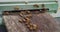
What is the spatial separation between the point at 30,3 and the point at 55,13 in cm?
55

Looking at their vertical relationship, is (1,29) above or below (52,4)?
below

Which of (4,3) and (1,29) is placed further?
(4,3)

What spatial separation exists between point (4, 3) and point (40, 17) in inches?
33.7

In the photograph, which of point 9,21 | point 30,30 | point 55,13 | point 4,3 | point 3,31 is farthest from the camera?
point 55,13

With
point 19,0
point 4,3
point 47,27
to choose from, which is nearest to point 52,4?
point 19,0

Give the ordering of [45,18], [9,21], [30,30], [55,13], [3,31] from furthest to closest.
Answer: [55,13] < [3,31] < [45,18] < [9,21] < [30,30]

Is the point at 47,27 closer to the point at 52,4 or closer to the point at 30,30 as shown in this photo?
the point at 30,30

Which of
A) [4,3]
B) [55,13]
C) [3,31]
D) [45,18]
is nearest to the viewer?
[45,18]

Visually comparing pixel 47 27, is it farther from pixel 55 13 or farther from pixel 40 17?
pixel 55 13

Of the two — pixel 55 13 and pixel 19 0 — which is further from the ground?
pixel 19 0

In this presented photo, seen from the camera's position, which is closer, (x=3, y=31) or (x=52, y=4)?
(x=3, y=31)

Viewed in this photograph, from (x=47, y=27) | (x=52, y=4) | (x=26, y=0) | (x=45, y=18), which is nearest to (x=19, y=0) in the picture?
(x=26, y=0)

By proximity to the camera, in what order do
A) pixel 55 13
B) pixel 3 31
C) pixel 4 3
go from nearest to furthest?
pixel 3 31 → pixel 4 3 → pixel 55 13

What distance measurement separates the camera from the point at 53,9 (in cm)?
293
